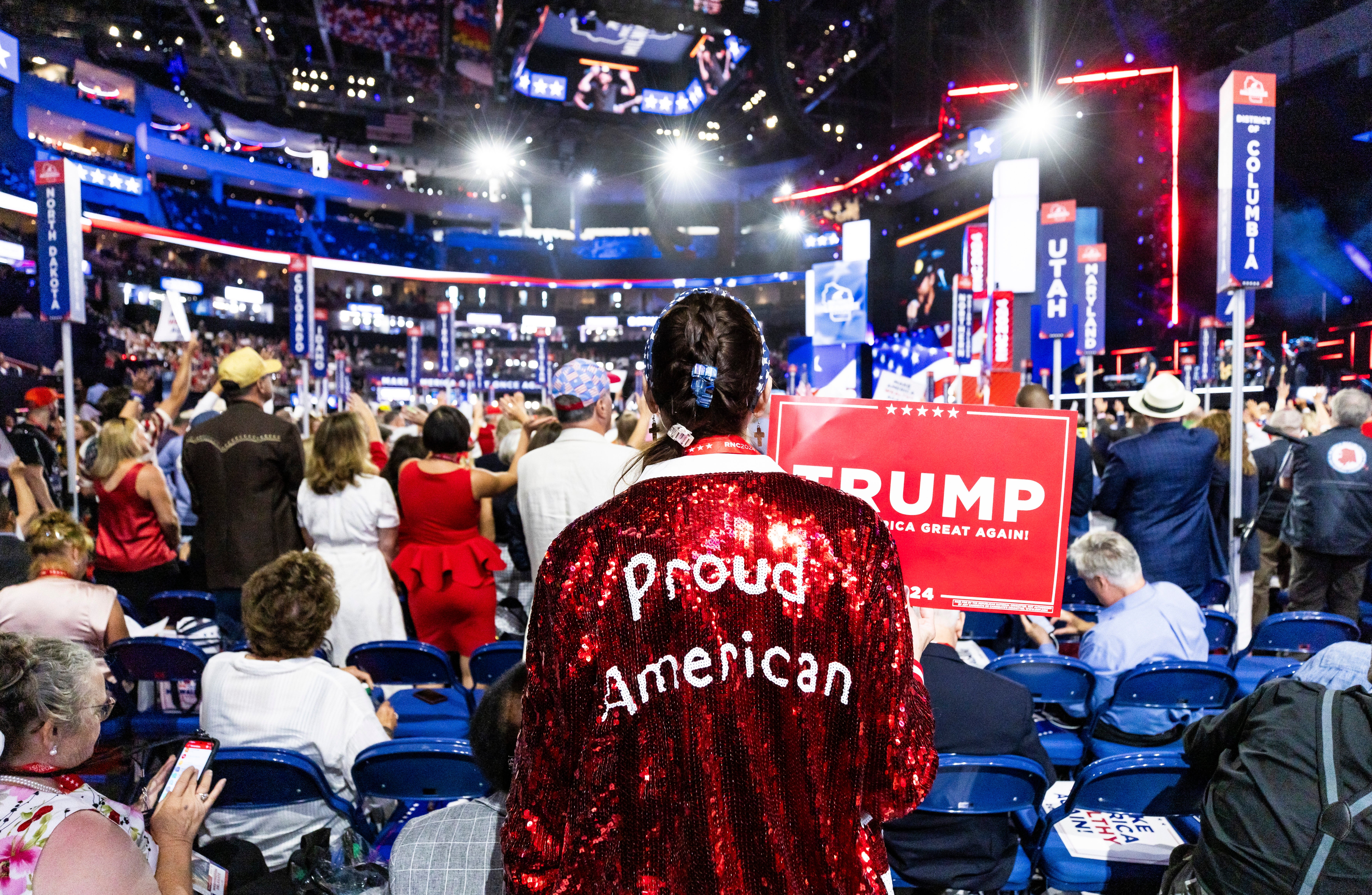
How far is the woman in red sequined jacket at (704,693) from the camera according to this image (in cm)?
113

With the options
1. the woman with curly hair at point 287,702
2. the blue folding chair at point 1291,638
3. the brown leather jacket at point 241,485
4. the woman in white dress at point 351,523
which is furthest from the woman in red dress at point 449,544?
the blue folding chair at point 1291,638

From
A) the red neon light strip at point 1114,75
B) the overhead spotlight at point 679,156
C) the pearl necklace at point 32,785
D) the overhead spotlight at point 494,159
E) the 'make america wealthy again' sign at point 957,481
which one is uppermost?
the overhead spotlight at point 494,159

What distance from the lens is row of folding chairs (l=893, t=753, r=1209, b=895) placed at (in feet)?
7.45

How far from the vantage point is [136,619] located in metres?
4.63

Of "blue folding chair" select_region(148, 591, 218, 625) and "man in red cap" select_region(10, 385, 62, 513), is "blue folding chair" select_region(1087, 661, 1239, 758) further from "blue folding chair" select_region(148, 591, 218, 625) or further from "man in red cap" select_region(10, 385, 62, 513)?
"man in red cap" select_region(10, 385, 62, 513)

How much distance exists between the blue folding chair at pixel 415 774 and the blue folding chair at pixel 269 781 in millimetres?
100

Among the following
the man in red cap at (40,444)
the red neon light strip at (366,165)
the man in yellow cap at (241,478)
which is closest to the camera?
the man in yellow cap at (241,478)

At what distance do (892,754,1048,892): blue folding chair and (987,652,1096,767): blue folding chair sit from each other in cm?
104

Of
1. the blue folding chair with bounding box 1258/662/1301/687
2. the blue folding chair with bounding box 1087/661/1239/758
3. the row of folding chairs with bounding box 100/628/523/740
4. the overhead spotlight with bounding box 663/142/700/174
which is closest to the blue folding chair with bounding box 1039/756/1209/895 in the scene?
the blue folding chair with bounding box 1087/661/1239/758

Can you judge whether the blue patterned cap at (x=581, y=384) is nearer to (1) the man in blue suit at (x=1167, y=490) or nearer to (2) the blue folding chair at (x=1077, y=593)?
(1) the man in blue suit at (x=1167, y=490)

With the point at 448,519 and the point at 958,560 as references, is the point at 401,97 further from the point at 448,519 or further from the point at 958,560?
the point at 958,560

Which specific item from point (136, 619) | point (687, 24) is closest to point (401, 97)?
point (687, 24)

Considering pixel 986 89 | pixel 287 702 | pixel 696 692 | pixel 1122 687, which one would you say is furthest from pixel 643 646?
pixel 986 89

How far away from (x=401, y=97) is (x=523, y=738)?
85.6 ft
